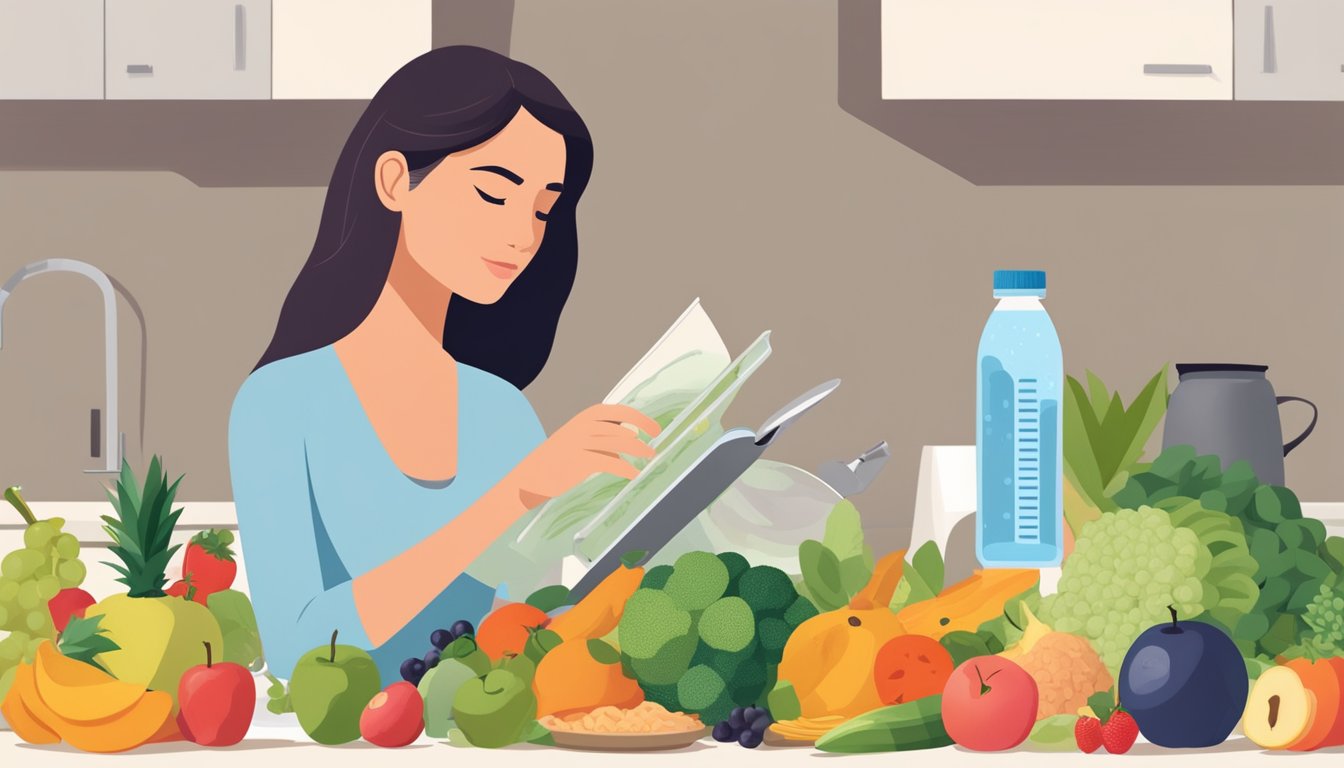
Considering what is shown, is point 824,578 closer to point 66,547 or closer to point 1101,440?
point 1101,440

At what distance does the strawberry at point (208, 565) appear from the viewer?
4.87 feet

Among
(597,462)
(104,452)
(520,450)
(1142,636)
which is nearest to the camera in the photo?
(1142,636)

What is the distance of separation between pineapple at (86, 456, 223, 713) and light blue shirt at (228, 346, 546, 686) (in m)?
0.24

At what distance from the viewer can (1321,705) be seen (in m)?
0.98

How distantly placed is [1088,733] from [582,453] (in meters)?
0.49

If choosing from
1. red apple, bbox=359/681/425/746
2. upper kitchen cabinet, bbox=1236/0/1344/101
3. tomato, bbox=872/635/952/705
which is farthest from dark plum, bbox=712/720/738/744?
upper kitchen cabinet, bbox=1236/0/1344/101

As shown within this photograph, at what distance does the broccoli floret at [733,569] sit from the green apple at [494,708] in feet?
0.53

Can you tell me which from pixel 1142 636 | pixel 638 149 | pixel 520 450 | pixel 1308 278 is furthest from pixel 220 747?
pixel 1308 278

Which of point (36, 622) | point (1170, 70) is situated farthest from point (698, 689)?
point (1170, 70)

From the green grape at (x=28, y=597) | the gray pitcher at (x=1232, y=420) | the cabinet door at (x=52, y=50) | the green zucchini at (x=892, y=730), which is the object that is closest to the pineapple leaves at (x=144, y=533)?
the green grape at (x=28, y=597)

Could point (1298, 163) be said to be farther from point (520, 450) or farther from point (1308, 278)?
point (520, 450)

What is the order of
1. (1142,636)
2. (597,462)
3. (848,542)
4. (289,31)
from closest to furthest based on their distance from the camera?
(1142,636) < (848,542) < (597,462) < (289,31)

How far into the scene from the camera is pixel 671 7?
346cm

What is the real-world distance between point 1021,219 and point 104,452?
2256 millimetres
